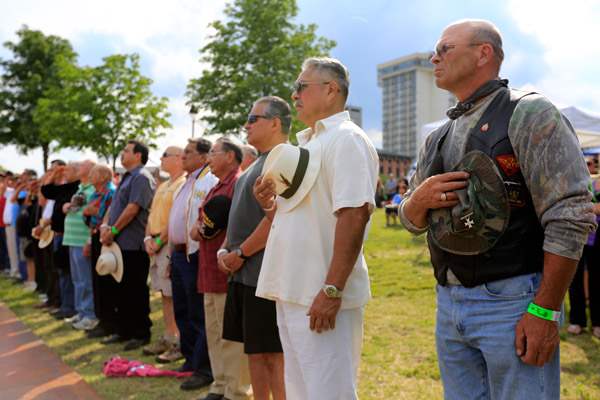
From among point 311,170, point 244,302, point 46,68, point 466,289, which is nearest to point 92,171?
point 244,302

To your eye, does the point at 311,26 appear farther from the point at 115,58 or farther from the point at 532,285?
the point at 532,285

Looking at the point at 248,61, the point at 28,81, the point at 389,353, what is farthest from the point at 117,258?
the point at 28,81

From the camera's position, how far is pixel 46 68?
43000 millimetres

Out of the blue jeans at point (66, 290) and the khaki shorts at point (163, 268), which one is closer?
the khaki shorts at point (163, 268)

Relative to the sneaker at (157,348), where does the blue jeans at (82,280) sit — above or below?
above

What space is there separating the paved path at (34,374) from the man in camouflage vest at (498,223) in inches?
147

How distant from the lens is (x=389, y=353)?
5684mm

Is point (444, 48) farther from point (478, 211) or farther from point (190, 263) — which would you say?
point (190, 263)

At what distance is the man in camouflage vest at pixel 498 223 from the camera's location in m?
1.88

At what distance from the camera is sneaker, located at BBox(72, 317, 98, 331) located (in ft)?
24.3

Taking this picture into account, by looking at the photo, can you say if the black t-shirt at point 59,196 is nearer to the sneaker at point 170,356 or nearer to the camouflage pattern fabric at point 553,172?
the sneaker at point 170,356

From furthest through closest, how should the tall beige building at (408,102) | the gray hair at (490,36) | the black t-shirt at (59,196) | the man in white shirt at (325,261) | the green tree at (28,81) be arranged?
the tall beige building at (408,102) → the green tree at (28,81) → the black t-shirt at (59,196) → the man in white shirt at (325,261) → the gray hair at (490,36)

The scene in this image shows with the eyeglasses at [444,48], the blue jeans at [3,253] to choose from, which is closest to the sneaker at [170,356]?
the eyeglasses at [444,48]

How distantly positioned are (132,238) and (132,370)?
1.62 metres
